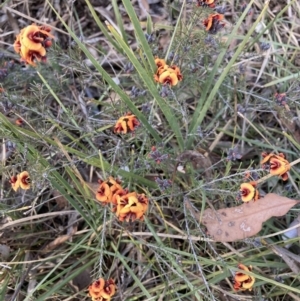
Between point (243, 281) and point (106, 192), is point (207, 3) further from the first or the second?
point (243, 281)

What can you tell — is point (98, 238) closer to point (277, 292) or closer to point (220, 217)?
point (220, 217)

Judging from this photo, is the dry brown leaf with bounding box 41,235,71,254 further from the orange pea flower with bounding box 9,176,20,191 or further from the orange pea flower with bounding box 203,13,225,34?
the orange pea flower with bounding box 203,13,225,34

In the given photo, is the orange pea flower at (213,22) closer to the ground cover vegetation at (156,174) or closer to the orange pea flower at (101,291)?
the ground cover vegetation at (156,174)

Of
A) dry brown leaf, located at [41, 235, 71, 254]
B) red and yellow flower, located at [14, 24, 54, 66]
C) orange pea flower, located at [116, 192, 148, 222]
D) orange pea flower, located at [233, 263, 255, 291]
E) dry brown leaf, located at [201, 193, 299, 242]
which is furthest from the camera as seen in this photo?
dry brown leaf, located at [41, 235, 71, 254]

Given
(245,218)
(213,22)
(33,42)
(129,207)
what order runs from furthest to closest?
(245,218)
(213,22)
(129,207)
(33,42)

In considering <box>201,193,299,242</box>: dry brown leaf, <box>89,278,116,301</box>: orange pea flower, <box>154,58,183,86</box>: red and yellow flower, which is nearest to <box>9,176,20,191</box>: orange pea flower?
<box>89,278,116,301</box>: orange pea flower

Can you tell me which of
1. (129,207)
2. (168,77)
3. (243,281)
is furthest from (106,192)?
(243,281)

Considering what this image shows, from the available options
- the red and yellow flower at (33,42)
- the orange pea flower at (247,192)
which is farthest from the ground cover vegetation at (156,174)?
the red and yellow flower at (33,42)

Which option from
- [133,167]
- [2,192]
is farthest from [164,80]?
[2,192]
